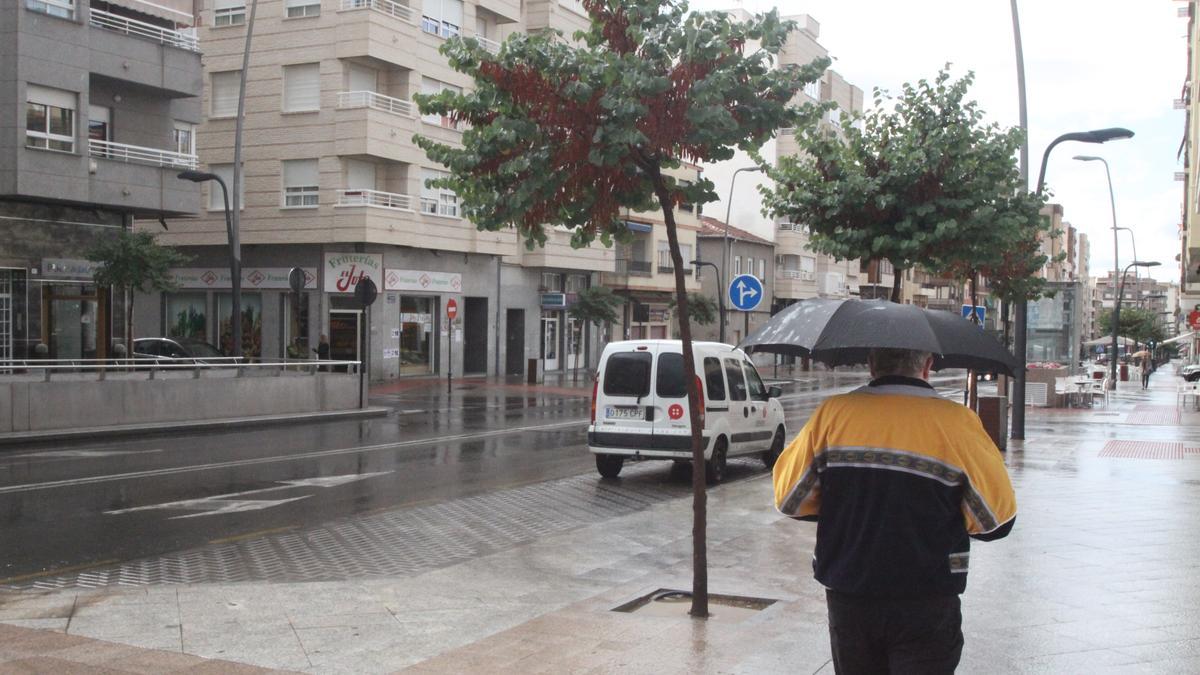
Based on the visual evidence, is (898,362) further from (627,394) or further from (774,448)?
(774,448)

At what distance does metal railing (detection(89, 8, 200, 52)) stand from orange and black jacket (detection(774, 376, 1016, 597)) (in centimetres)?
2731

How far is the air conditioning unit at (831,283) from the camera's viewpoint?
7469cm

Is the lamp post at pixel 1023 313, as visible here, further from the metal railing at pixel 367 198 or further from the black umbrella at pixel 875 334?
the metal railing at pixel 367 198

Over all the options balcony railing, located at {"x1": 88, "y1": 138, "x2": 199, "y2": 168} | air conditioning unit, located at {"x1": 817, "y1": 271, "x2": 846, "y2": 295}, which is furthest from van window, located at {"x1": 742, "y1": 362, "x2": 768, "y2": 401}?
air conditioning unit, located at {"x1": 817, "y1": 271, "x2": 846, "y2": 295}

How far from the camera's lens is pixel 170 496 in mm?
12445

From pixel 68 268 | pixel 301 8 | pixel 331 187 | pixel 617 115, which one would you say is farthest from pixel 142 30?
pixel 617 115

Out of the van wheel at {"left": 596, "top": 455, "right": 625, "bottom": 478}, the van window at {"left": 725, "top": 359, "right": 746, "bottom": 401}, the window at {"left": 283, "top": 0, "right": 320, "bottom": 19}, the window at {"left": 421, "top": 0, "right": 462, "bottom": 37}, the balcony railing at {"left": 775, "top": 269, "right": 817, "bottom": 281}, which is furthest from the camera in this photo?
the balcony railing at {"left": 775, "top": 269, "right": 817, "bottom": 281}

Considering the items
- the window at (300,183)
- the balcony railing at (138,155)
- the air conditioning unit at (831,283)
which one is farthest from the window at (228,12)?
the air conditioning unit at (831,283)

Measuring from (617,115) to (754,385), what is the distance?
9.29 metres

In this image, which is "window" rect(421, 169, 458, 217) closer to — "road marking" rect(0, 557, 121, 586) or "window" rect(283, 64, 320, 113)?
"window" rect(283, 64, 320, 113)

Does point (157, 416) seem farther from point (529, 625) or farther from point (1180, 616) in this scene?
point (1180, 616)

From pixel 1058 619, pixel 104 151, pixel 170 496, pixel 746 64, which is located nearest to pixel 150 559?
pixel 170 496

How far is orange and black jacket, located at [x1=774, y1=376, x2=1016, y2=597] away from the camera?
3.63 m

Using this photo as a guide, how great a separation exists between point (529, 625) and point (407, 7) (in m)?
33.9
